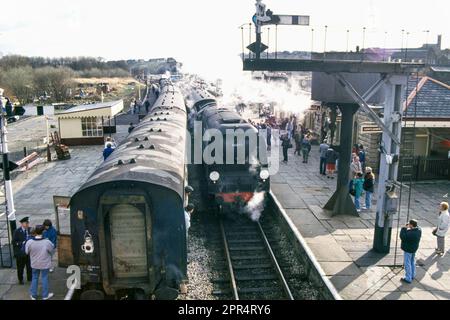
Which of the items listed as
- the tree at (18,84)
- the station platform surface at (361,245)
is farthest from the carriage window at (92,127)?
the tree at (18,84)

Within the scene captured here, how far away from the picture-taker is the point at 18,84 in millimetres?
45594

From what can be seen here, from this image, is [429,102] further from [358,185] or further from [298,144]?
[298,144]

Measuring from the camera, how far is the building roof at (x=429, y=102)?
1605 centimetres

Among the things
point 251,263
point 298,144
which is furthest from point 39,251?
point 298,144

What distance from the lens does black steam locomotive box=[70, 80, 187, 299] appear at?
7.00m

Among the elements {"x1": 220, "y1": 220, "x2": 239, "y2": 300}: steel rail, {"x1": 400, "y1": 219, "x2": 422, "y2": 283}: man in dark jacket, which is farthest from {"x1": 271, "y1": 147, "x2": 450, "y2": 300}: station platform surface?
{"x1": 220, "y1": 220, "x2": 239, "y2": 300}: steel rail

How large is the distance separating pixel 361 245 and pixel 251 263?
2.83 meters

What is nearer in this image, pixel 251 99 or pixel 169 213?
pixel 169 213

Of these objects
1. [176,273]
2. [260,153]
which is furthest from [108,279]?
[260,153]

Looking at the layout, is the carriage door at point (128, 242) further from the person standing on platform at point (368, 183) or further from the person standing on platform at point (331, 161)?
the person standing on platform at point (331, 161)

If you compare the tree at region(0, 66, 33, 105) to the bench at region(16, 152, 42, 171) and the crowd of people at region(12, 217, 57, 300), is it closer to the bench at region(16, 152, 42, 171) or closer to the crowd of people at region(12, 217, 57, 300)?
the bench at region(16, 152, 42, 171)
